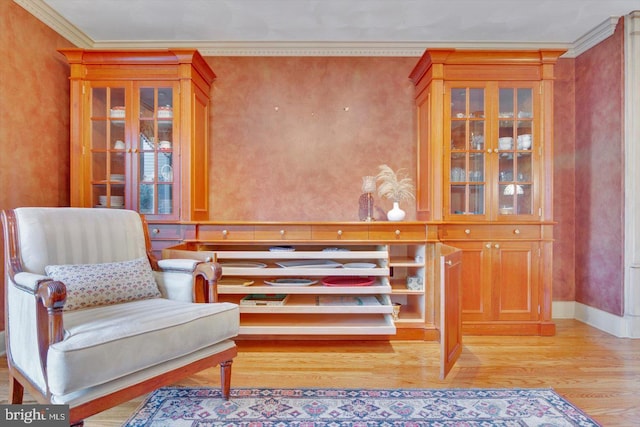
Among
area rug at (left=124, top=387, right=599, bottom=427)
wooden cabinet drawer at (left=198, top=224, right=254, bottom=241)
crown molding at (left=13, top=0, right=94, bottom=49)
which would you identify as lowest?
area rug at (left=124, top=387, right=599, bottom=427)

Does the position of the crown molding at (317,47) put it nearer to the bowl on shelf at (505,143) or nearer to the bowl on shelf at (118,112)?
the bowl on shelf at (118,112)

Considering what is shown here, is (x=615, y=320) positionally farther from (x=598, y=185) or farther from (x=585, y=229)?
(x=598, y=185)

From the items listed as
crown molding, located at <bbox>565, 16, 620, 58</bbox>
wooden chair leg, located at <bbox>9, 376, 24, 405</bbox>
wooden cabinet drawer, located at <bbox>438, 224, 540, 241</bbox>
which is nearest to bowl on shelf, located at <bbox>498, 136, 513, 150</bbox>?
wooden cabinet drawer, located at <bbox>438, 224, 540, 241</bbox>

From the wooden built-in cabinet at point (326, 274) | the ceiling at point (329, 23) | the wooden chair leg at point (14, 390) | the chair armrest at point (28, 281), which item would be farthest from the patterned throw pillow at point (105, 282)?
the ceiling at point (329, 23)

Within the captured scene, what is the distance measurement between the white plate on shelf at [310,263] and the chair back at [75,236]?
1026 mm

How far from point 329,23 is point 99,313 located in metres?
2.71

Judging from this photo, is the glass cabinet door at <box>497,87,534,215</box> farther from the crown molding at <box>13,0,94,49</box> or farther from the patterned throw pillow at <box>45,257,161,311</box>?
the crown molding at <box>13,0,94,49</box>

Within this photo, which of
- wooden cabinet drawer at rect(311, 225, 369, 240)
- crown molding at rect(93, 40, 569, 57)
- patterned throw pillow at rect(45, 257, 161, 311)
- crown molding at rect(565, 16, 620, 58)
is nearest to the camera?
patterned throw pillow at rect(45, 257, 161, 311)

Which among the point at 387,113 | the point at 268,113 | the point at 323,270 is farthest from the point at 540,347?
the point at 268,113

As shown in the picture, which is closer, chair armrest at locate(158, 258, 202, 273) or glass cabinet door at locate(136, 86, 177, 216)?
chair armrest at locate(158, 258, 202, 273)

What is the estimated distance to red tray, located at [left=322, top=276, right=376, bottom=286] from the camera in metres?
2.63

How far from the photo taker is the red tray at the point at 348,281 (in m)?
2.63

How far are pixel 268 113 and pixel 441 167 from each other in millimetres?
1668

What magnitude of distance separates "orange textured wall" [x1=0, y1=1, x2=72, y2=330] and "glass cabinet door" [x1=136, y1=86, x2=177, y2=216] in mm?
693
